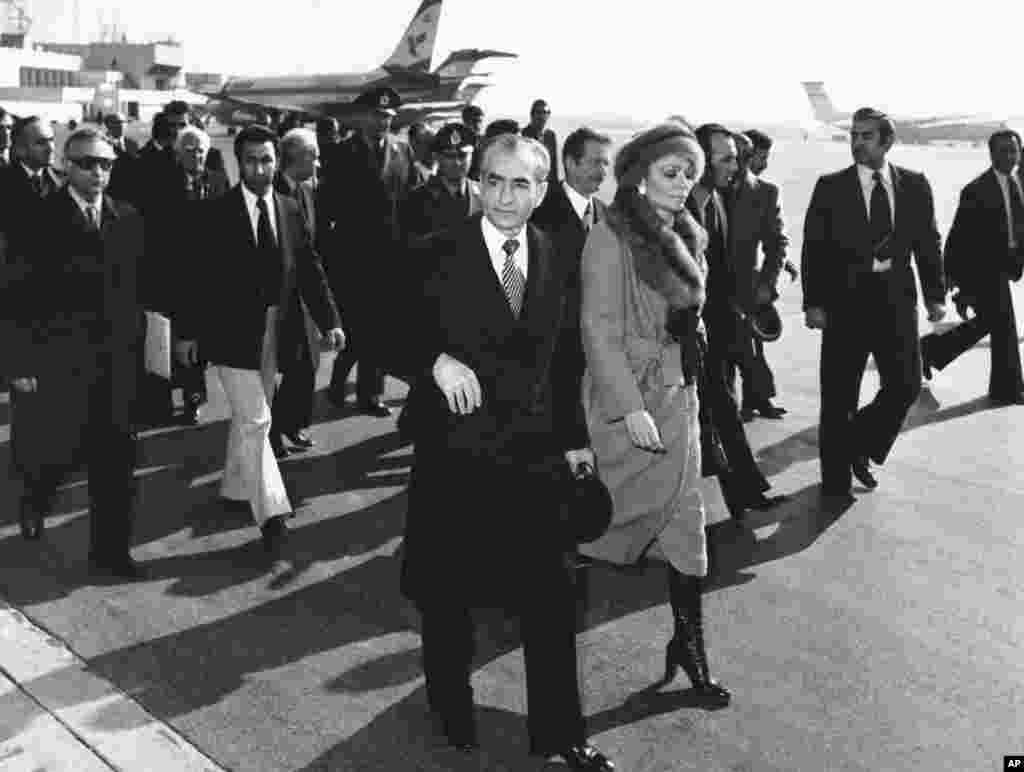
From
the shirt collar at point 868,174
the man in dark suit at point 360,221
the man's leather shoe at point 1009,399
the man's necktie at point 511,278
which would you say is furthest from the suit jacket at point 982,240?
the man's necktie at point 511,278

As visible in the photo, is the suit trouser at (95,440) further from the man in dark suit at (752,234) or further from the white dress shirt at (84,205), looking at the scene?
the man in dark suit at (752,234)

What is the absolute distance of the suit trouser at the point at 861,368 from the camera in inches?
266

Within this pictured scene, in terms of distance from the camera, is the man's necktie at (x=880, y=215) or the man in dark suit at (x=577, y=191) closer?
the man in dark suit at (x=577, y=191)

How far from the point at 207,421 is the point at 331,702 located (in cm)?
491

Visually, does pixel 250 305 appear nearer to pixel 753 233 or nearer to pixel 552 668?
pixel 552 668

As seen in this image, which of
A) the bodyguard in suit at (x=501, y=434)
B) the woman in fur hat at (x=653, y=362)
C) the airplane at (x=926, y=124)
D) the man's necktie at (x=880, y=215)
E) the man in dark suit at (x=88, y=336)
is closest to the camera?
the bodyguard in suit at (x=501, y=434)

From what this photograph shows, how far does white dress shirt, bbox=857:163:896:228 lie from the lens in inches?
264

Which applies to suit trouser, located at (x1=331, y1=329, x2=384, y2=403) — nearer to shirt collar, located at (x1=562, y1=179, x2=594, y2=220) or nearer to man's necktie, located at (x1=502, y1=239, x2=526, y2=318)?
shirt collar, located at (x1=562, y1=179, x2=594, y2=220)

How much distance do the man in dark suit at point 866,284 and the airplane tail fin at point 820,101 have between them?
115107 mm

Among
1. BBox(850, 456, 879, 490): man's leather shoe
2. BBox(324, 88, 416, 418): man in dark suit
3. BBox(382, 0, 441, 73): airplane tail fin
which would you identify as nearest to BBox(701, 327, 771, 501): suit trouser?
BBox(850, 456, 879, 490): man's leather shoe

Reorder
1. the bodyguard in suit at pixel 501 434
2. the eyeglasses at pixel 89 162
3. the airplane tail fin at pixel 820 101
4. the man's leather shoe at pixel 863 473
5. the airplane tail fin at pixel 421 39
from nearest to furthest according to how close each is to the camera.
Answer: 1. the bodyguard in suit at pixel 501 434
2. the eyeglasses at pixel 89 162
3. the man's leather shoe at pixel 863 473
4. the airplane tail fin at pixel 421 39
5. the airplane tail fin at pixel 820 101

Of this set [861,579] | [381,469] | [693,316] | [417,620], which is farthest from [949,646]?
[381,469]

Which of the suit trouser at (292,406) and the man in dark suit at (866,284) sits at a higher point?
the man in dark suit at (866,284)

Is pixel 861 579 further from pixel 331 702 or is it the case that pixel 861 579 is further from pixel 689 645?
pixel 331 702
